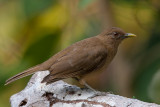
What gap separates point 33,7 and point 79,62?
7.05 ft

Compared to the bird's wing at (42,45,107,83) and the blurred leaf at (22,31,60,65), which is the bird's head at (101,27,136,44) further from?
the blurred leaf at (22,31,60,65)

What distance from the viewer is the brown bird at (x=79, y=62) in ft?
19.4

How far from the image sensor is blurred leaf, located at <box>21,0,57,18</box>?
7.84 meters

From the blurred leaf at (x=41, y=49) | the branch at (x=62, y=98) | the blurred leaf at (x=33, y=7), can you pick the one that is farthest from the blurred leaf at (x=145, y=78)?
the branch at (x=62, y=98)

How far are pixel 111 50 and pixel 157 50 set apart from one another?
2156 mm

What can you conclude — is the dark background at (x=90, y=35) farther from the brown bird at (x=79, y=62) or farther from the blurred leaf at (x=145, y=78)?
the brown bird at (x=79, y=62)

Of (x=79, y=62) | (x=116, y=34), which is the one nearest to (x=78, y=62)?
(x=79, y=62)

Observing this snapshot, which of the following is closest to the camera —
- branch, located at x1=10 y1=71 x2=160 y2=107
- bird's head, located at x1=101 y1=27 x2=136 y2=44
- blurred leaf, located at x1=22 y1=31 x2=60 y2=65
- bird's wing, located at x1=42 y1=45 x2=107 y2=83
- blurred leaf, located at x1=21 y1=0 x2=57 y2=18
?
branch, located at x1=10 y1=71 x2=160 y2=107

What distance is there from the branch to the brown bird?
0.17 m

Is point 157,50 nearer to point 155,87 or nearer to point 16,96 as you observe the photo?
point 155,87

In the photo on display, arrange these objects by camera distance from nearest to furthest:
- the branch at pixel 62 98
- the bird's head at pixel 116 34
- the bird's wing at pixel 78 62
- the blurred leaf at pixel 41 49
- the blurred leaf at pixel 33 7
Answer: the branch at pixel 62 98 → the bird's wing at pixel 78 62 → the bird's head at pixel 116 34 → the blurred leaf at pixel 33 7 → the blurred leaf at pixel 41 49

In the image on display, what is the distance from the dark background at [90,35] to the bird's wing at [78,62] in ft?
5.89

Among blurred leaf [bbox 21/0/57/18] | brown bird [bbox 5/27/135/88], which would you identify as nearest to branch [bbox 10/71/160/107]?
brown bird [bbox 5/27/135/88]

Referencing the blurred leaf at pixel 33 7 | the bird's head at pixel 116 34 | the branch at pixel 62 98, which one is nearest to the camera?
the branch at pixel 62 98
